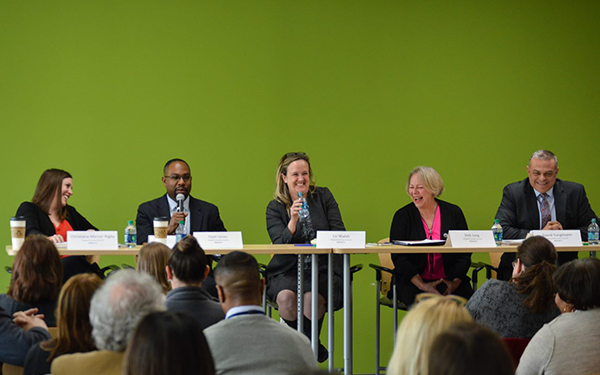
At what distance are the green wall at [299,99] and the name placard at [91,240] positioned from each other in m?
1.51

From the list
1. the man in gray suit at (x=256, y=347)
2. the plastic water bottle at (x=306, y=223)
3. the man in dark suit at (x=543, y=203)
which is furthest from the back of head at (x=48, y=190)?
the man in dark suit at (x=543, y=203)

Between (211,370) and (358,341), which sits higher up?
(211,370)

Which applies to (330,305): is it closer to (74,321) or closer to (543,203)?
(543,203)

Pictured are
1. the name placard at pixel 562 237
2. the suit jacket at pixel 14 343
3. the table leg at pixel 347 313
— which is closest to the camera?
the suit jacket at pixel 14 343

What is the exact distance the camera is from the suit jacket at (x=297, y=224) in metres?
4.77

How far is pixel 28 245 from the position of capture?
9.62ft

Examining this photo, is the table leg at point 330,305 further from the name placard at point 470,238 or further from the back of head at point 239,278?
the back of head at point 239,278

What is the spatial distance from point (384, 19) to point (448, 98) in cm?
89

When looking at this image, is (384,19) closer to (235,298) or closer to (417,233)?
(417,233)

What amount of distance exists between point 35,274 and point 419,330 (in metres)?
1.99

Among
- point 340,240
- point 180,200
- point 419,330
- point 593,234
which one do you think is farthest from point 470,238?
point 419,330

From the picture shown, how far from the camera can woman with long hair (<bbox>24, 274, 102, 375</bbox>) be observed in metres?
2.05

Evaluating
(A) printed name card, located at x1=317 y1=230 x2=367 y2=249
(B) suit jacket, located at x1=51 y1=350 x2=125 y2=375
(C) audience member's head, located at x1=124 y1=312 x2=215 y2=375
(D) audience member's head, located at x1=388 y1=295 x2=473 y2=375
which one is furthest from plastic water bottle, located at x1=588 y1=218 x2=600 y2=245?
(C) audience member's head, located at x1=124 y1=312 x2=215 y2=375

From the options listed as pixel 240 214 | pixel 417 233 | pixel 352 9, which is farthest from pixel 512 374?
pixel 352 9
